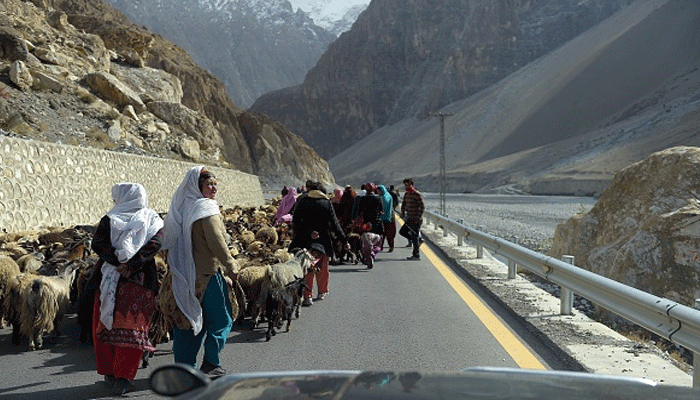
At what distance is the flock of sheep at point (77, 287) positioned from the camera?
6664 millimetres

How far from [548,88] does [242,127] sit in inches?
2365

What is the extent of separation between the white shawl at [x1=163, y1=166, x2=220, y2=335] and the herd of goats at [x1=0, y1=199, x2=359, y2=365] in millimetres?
225

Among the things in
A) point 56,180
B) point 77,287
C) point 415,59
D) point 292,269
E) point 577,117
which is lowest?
point 77,287

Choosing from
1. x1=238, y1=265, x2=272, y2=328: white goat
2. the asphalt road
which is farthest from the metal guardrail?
x1=238, y1=265, x2=272, y2=328: white goat

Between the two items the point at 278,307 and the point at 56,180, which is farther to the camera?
the point at 56,180

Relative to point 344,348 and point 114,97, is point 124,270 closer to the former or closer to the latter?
point 344,348

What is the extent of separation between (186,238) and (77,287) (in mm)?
3213

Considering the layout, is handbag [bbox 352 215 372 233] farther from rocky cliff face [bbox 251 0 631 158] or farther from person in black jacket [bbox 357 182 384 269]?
rocky cliff face [bbox 251 0 631 158]

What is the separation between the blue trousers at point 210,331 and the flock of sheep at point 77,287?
0.73ft

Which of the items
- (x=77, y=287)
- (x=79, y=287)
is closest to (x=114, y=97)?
(x=77, y=287)

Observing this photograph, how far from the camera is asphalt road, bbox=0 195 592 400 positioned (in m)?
5.61

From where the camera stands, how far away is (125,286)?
5410 mm

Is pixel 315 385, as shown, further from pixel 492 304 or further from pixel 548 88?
pixel 548 88

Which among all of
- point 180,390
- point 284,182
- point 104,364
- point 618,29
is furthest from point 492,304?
point 618,29
